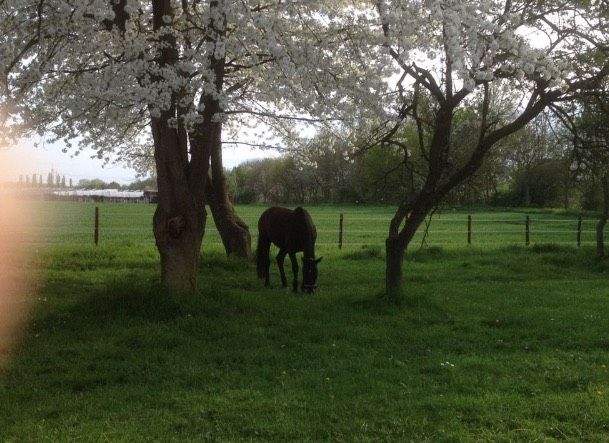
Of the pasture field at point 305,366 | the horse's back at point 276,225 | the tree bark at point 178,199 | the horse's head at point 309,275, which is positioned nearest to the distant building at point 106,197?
the horse's back at point 276,225

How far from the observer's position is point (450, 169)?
11.7 meters

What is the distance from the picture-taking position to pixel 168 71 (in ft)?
26.0

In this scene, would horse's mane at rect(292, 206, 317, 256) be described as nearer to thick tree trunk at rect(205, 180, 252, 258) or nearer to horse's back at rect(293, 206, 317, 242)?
horse's back at rect(293, 206, 317, 242)

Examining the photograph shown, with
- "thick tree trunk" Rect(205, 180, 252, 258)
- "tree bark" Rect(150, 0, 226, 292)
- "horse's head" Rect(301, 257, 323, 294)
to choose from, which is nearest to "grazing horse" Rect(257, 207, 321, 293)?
"horse's head" Rect(301, 257, 323, 294)

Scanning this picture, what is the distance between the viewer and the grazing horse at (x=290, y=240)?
12297mm

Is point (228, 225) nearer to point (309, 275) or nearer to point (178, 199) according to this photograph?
point (309, 275)

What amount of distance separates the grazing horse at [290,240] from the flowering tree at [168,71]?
9.03 feet

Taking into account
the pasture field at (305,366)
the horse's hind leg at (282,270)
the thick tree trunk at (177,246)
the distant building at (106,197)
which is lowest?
the pasture field at (305,366)

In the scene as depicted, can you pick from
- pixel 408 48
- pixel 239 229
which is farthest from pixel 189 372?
pixel 239 229

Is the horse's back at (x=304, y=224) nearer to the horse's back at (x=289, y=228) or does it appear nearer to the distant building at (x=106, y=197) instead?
the horse's back at (x=289, y=228)

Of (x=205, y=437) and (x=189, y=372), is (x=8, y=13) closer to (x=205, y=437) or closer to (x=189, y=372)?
(x=189, y=372)

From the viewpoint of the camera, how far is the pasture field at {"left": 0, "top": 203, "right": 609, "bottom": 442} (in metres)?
5.14

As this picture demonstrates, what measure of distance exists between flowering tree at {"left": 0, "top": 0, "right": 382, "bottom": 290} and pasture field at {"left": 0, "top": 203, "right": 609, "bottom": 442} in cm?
180

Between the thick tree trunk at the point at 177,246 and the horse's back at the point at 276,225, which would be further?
the horse's back at the point at 276,225
